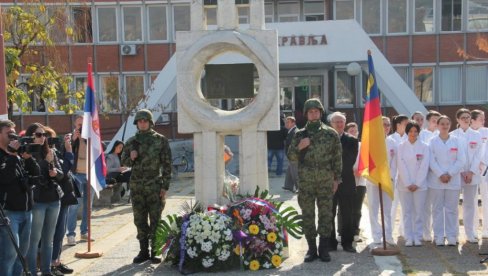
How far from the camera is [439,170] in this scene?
8086mm

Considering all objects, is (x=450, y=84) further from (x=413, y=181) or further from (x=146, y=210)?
(x=146, y=210)

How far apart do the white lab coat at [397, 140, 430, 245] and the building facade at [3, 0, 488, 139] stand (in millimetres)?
18057

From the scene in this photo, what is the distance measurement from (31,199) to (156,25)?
22693 millimetres

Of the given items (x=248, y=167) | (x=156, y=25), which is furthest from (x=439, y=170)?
(x=156, y=25)

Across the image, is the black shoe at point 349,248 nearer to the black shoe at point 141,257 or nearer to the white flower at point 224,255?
the white flower at point 224,255

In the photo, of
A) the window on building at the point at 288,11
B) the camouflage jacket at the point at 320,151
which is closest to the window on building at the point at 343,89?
the window on building at the point at 288,11

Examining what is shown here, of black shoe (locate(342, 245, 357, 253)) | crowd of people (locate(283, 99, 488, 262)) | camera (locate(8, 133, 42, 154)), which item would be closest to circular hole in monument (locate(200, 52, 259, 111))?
crowd of people (locate(283, 99, 488, 262))

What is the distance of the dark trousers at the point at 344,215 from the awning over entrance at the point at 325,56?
30.7ft

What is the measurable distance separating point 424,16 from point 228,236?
22651mm

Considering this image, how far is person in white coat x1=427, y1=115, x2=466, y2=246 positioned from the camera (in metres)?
8.09

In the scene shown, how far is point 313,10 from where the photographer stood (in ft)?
91.2

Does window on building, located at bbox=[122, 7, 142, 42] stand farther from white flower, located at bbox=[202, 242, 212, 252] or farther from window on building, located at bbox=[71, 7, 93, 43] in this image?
white flower, located at bbox=[202, 242, 212, 252]

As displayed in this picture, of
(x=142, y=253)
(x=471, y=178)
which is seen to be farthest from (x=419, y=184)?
(x=142, y=253)

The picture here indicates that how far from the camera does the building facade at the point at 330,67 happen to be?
87.6ft
